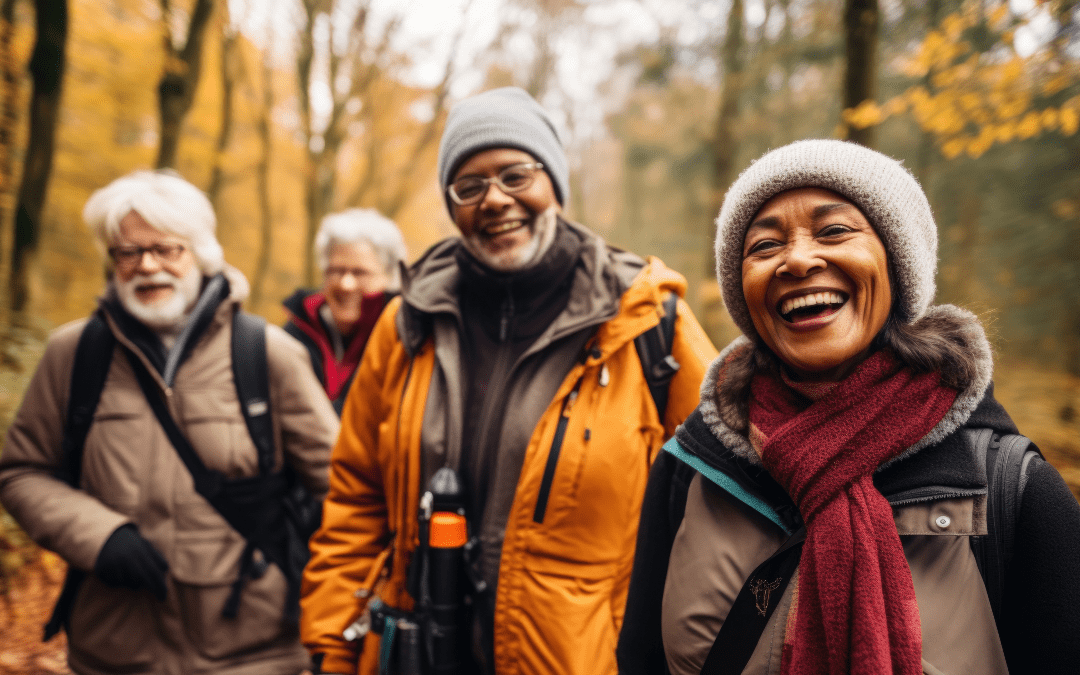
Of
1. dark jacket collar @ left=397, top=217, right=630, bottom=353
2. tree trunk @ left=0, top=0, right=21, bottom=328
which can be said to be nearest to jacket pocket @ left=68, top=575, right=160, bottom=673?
dark jacket collar @ left=397, top=217, right=630, bottom=353

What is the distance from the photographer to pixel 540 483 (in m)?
1.81

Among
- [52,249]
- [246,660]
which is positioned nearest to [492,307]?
[246,660]

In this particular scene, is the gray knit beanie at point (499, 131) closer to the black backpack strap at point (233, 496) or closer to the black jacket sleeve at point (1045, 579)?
the black backpack strap at point (233, 496)

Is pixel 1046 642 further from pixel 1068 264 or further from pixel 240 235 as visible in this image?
pixel 240 235

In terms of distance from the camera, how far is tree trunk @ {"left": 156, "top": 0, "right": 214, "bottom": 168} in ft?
22.0

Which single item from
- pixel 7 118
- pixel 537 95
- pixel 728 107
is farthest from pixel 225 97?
pixel 728 107

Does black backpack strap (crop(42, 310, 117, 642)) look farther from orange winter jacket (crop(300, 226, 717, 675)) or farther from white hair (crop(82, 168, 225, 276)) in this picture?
orange winter jacket (crop(300, 226, 717, 675))

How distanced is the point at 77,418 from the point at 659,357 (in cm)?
213

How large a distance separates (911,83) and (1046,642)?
38.6 ft

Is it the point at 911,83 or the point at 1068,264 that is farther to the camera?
the point at 911,83

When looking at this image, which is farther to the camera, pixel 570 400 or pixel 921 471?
pixel 570 400

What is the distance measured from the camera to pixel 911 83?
1038 centimetres

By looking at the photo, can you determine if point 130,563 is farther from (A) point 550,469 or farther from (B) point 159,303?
(A) point 550,469

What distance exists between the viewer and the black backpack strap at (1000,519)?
1097 mm
